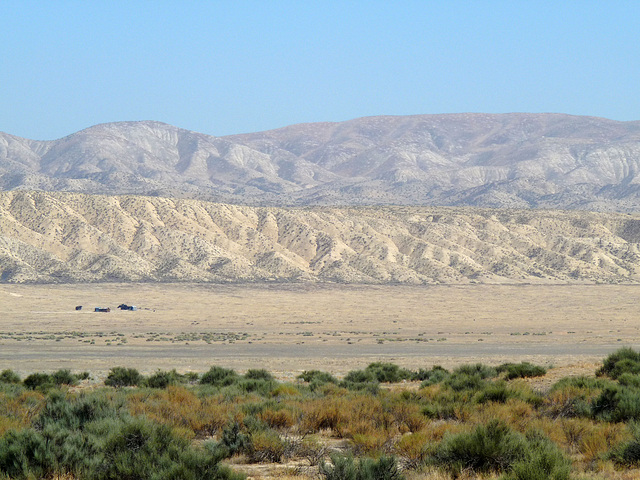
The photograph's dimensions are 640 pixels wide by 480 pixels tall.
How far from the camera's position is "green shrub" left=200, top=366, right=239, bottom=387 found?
19828 mm

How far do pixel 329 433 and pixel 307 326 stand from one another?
4347 cm

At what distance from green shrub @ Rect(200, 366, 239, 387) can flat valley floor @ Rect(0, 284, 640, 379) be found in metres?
5.64

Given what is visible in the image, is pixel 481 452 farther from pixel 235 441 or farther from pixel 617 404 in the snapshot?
pixel 617 404

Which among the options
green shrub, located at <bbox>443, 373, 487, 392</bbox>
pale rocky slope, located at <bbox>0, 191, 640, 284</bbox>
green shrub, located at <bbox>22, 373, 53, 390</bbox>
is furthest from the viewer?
pale rocky slope, located at <bbox>0, 191, 640, 284</bbox>

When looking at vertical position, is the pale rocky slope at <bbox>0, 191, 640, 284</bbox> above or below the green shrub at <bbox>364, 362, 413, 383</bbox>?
above

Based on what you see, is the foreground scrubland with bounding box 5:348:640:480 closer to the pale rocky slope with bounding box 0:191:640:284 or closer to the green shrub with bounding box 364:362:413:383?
the green shrub with bounding box 364:362:413:383

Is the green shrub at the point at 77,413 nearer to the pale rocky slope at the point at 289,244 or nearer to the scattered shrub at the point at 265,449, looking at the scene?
the scattered shrub at the point at 265,449

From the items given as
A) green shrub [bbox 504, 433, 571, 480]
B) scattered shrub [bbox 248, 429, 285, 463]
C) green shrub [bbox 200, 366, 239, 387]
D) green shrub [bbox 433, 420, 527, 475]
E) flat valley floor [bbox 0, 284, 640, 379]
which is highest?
green shrub [bbox 504, 433, 571, 480]

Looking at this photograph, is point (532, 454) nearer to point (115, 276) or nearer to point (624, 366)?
point (624, 366)

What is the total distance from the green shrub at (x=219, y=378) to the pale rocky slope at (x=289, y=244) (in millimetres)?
66022

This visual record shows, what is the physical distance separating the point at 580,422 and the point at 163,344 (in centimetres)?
3430

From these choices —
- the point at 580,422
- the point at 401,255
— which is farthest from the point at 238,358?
the point at 401,255

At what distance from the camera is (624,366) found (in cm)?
1834

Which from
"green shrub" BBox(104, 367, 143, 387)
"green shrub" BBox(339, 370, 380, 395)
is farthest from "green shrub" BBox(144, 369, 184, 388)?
"green shrub" BBox(339, 370, 380, 395)
